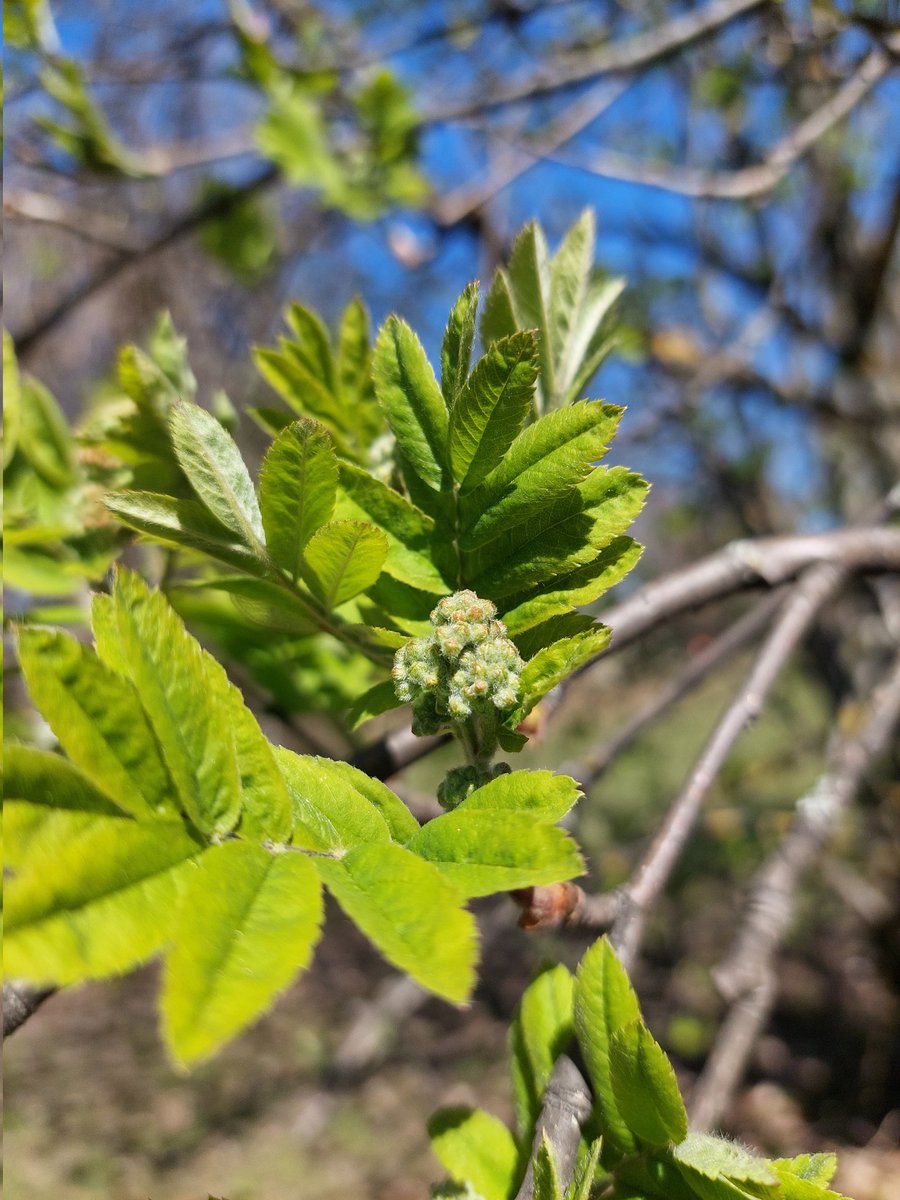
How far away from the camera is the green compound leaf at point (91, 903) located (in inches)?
19.5

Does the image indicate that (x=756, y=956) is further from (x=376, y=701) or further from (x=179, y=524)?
(x=179, y=524)

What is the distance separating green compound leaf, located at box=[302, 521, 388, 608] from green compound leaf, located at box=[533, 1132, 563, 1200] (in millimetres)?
475

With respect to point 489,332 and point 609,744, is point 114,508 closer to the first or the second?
point 489,332

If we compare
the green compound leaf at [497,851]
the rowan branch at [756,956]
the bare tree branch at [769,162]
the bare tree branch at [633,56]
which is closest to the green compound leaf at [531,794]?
the green compound leaf at [497,851]

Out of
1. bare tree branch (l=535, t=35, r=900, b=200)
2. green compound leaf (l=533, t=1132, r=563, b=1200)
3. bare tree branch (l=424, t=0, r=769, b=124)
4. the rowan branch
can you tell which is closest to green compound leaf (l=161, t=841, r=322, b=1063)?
green compound leaf (l=533, t=1132, r=563, b=1200)

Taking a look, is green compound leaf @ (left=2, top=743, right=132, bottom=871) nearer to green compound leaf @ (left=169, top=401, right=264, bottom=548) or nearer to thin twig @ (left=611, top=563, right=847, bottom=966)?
green compound leaf @ (left=169, top=401, right=264, bottom=548)

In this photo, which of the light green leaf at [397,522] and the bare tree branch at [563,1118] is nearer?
the bare tree branch at [563,1118]

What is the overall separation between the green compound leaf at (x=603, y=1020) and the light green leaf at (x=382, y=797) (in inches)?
7.4

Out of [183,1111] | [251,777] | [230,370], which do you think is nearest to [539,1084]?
[251,777]

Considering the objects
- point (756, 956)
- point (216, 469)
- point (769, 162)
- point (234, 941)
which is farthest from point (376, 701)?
point (769, 162)

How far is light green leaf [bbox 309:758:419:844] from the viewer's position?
732 millimetres

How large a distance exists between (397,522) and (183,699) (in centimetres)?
33

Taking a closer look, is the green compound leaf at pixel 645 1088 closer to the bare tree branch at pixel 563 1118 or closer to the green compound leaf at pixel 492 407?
the bare tree branch at pixel 563 1118

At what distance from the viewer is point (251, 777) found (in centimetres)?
67
